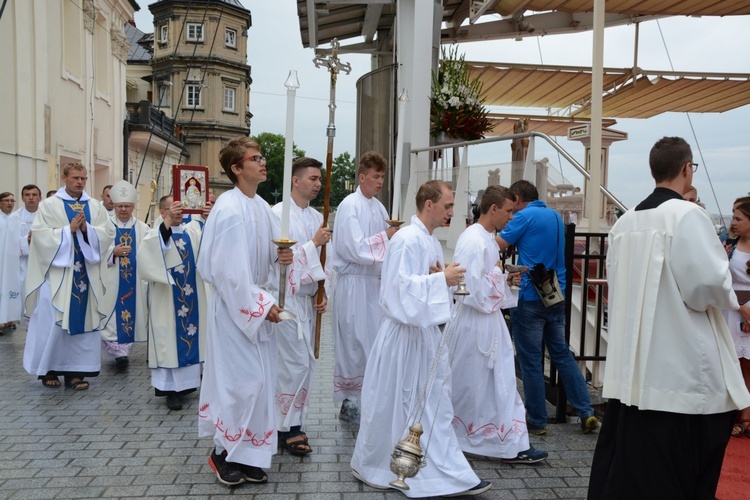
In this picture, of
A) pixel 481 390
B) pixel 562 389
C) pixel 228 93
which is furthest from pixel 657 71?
pixel 228 93

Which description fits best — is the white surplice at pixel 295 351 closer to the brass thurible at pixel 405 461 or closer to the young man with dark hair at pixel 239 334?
the young man with dark hair at pixel 239 334

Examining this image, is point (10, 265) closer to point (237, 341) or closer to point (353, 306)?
point (353, 306)

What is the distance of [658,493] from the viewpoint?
3264 millimetres

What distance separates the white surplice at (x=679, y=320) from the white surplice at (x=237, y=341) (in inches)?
82.8

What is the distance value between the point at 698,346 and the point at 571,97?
12.2m

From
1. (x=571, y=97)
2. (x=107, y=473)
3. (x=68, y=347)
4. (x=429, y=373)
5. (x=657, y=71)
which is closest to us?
(x=429, y=373)

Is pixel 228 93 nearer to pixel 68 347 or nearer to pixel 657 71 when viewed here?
pixel 657 71

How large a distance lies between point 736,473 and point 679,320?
2.13 m

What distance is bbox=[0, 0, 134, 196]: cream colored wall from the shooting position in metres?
15.4

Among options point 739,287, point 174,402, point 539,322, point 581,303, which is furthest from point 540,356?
point 174,402

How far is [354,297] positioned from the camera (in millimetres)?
5652

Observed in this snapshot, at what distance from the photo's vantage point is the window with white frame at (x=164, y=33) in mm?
48719

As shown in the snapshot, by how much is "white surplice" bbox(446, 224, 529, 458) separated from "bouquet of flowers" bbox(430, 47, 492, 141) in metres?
4.74

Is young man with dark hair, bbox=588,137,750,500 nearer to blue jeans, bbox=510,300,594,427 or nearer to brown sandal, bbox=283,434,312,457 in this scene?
blue jeans, bbox=510,300,594,427
